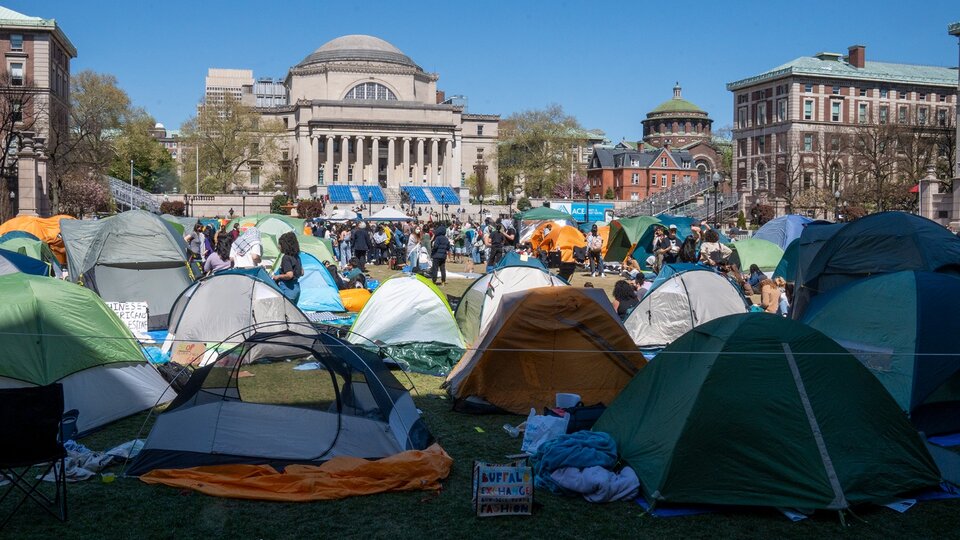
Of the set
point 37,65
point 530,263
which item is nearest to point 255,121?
point 37,65

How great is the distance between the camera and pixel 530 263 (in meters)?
13.3

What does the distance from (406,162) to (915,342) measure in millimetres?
76870

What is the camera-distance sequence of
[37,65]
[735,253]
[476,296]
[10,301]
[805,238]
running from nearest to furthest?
1. [10,301]
2. [476,296]
3. [805,238]
4. [735,253]
5. [37,65]

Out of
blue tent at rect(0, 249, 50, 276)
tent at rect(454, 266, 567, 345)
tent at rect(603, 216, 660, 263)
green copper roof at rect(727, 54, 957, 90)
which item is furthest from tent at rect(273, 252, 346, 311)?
green copper roof at rect(727, 54, 957, 90)

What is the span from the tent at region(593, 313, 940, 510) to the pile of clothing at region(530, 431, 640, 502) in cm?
14

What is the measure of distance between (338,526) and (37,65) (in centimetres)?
6099

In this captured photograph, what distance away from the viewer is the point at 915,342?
319 inches

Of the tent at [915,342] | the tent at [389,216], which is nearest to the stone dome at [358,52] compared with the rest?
the tent at [389,216]

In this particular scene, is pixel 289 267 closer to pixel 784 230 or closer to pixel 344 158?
pixel 784 230

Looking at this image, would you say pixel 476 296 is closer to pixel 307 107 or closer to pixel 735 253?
pixel 735 253

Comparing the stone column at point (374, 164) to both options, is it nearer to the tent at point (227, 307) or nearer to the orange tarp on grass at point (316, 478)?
the tent at point (227, 307)

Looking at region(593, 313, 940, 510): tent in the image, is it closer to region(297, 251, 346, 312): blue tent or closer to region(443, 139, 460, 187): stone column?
region(297, 251, 346, 312): blue tent

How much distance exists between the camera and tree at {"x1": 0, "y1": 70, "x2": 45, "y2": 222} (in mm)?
29794

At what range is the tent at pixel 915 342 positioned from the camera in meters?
8.00
